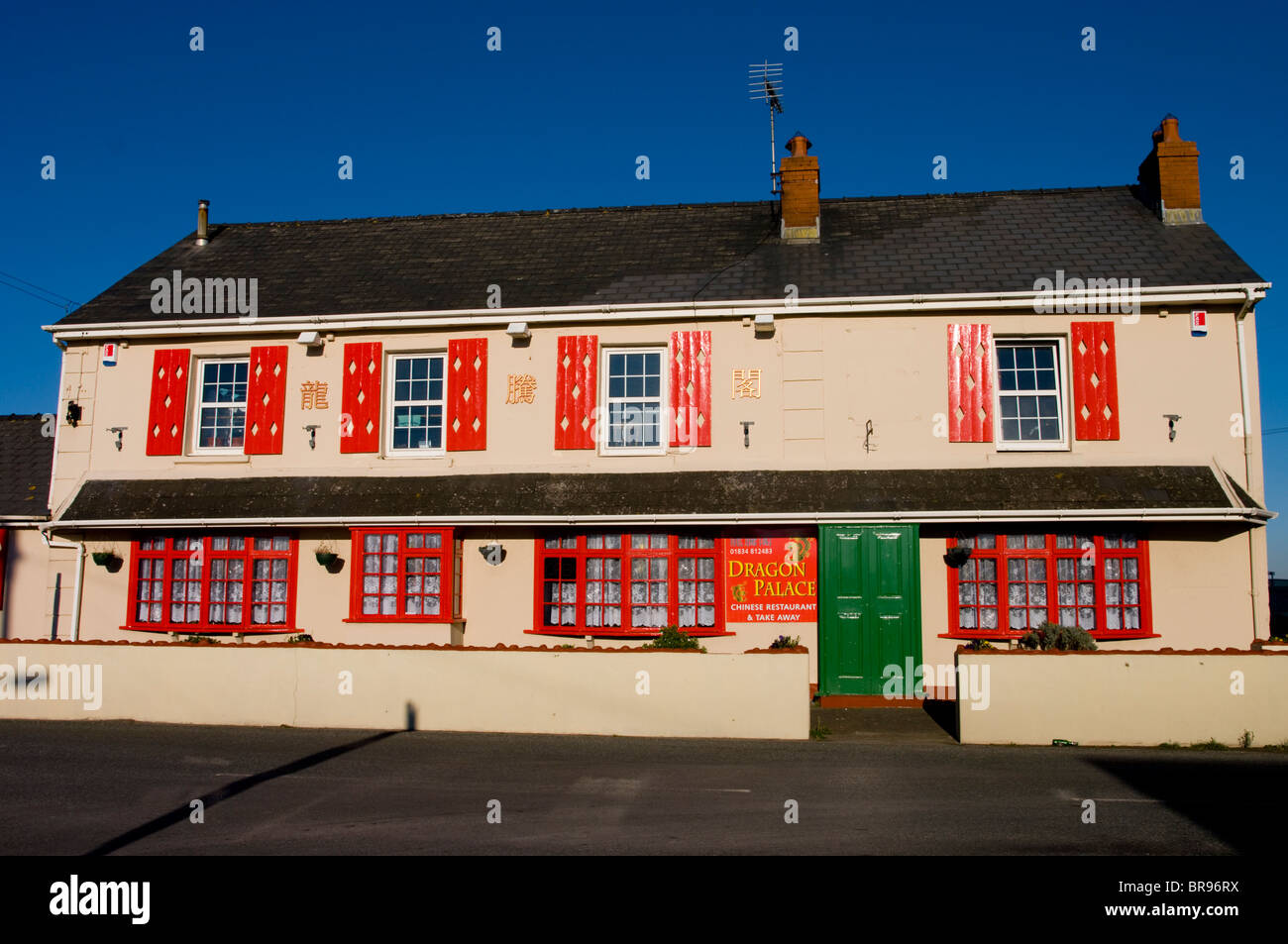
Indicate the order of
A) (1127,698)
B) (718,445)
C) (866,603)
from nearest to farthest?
(1127,698) < (866,603) < (718,445)

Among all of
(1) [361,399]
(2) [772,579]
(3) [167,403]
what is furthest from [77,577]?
(2) [772,579]

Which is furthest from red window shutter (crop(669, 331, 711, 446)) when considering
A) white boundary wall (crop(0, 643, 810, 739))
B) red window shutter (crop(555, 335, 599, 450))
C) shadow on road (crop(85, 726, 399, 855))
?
shadow on road (crop(85, 726, 399, 855))

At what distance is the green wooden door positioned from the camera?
45.8 ft

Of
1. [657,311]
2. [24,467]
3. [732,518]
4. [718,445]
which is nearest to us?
[732,518]

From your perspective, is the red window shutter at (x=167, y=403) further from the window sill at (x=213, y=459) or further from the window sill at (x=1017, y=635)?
the window sill at (x=1017, y=635)

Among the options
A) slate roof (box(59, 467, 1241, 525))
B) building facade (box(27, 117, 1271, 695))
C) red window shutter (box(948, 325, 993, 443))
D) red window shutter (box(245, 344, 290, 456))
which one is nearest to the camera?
slate roof (box(59, 467, 1241, 525))

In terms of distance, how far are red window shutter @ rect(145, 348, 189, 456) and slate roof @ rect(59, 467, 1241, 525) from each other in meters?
0.65

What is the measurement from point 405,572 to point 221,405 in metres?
4.29

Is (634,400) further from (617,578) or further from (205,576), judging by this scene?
(205,576)

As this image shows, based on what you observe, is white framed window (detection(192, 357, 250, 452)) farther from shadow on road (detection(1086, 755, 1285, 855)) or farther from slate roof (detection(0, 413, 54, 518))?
shadow on road (detection(1086, 755, 1285, 855))

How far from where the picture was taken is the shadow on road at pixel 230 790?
288 inches

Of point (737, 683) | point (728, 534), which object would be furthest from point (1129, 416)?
point (737, 683)

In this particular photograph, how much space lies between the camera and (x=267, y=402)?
52.7ft

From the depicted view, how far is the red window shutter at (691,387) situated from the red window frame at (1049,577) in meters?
3.95
